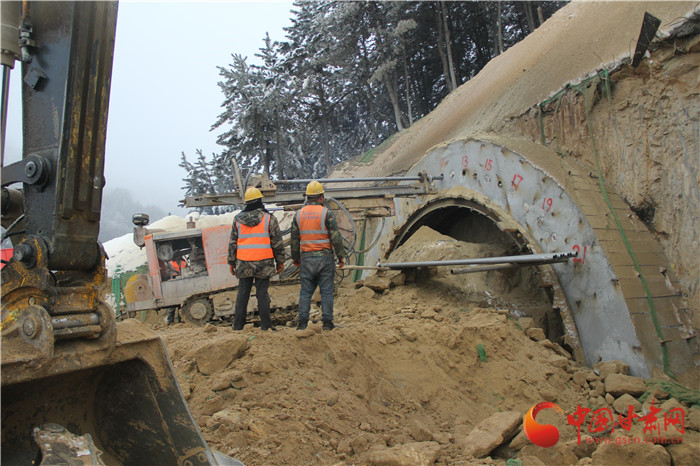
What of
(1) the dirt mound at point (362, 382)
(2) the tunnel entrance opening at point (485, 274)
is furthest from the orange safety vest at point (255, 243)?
(2) the tunnel entrance opening at point (485, 274)

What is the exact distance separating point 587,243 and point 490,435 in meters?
2.82

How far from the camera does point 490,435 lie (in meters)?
3.68

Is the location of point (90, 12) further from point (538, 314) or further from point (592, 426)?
point (538, 314)

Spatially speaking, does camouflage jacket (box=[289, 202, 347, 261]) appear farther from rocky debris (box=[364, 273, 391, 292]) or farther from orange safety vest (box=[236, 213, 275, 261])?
rocky debris (box=[364, 273, 391, 292])

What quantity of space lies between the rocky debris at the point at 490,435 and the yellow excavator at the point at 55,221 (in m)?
2.55

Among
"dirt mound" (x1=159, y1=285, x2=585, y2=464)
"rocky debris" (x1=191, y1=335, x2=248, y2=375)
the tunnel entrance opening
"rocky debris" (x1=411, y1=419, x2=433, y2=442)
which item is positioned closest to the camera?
"dirt mound" (x1=159, y1=285, x2=585, y2=464)

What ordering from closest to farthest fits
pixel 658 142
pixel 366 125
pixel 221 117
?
pixel 658 142 → pixel 221 117 → pixel 366 125

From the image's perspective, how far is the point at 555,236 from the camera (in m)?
5.91

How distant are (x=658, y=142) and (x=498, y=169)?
6.22ft

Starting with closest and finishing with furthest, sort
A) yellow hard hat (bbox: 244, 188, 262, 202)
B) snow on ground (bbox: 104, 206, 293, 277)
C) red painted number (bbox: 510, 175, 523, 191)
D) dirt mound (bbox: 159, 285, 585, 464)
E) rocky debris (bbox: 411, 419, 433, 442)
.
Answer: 1. dirt mound (bbox: 159, 285, 585, 464)
2. rocky debris (bbox: 411, 419, 433, 442)
3. yellow hard hat (bbox: 244, 188, 262, 202)
4. red painted number (bbox: 510, 175, 523, 191)
5. snow on ground (bbox: 104, 206, 293, 277)

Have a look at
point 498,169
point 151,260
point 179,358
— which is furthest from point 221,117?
point 179,358

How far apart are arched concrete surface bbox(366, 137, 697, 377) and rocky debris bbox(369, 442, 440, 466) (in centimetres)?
291

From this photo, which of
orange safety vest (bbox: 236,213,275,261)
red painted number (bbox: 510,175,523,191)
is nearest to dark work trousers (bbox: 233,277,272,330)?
orange safety vest (bbox: 236,213,275,261)

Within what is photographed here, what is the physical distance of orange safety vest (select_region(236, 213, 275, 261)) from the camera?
5.61 m
